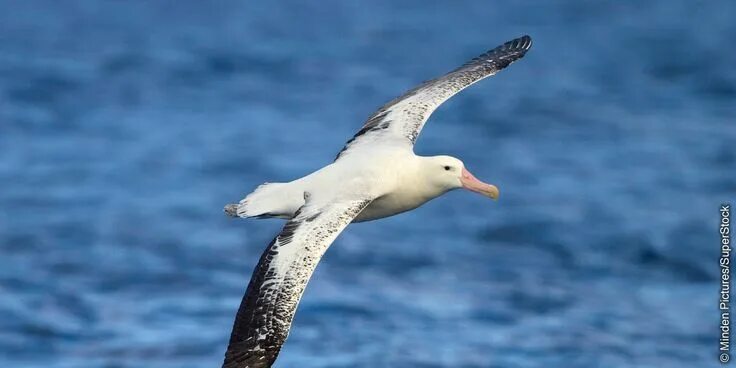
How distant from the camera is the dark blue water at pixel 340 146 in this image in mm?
23016

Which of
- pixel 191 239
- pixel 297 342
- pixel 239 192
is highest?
pixel 239 192

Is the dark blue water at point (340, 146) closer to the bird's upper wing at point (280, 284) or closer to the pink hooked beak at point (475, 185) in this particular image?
the pink hooked beak at point (475, 185)

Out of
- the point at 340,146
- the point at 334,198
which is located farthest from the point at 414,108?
the point at 340,146

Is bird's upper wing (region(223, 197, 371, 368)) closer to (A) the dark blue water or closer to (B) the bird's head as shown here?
(B) the bird's head

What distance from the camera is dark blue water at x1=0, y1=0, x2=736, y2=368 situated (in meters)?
23.0

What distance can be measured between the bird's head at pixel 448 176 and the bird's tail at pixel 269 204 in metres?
→ 1.25

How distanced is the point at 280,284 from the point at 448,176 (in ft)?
7.78

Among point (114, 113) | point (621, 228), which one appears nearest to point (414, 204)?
point (621, 228)

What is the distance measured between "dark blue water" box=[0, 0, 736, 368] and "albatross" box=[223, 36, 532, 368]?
673 cm

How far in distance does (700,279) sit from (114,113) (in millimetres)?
12953

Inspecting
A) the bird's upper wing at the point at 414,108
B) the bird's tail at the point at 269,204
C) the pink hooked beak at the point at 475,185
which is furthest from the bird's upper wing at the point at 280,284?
the bird's upper wing at the point at 414,108

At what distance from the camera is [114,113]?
107ft

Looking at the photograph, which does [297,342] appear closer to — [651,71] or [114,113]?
[114,113]

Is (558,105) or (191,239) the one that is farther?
(558,105)
